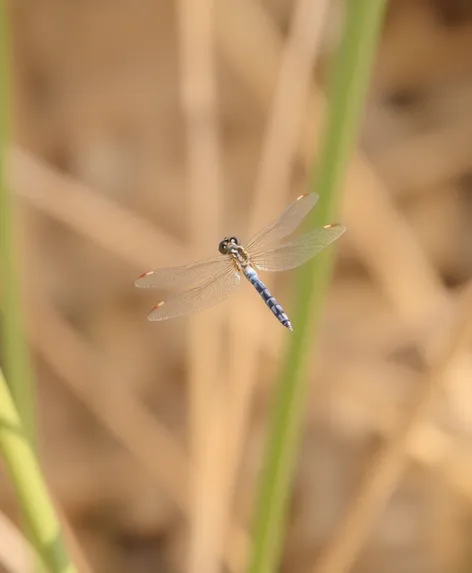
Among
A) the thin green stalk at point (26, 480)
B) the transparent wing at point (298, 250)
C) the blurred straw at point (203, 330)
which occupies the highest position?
the blurred straw at point (203, 330)

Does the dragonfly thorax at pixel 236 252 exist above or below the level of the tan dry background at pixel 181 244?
below

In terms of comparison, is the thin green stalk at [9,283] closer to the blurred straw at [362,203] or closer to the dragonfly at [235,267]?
the dragonfly at [235,267]


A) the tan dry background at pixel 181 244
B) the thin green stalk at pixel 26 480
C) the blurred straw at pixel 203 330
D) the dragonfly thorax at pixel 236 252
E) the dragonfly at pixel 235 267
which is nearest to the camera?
the thin green stalk at pixel 26 480

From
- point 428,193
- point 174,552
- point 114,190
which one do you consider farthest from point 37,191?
point 174,552

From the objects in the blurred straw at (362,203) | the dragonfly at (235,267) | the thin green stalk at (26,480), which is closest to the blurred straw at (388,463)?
the dragonfly at (235,267)

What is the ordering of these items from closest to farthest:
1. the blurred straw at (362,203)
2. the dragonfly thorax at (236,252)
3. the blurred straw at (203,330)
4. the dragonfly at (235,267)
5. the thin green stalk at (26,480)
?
the thin green stalk at (26,480), the dragonfly at (235,267), the dragonfly thorax at (236,252), the blurred straw at (203,330), the blurred straw at (362,203)

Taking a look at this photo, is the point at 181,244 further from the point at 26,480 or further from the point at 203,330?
the point at 26,480

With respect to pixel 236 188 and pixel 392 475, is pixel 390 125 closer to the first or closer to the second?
pixel 236 188

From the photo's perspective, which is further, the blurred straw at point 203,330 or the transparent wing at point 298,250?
the blurred straw at point 203,330
